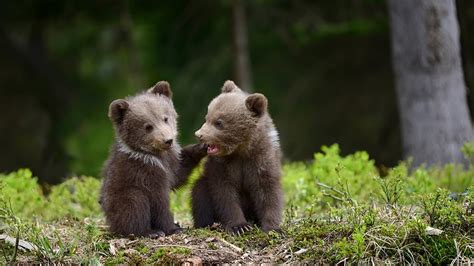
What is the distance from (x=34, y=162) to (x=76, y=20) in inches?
119

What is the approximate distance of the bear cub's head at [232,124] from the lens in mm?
6543

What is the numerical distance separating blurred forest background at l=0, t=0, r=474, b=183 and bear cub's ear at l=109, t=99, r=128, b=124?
306 inches

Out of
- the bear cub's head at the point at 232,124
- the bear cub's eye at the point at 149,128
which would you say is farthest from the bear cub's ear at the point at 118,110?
the bear cub's head at the point at 232,124

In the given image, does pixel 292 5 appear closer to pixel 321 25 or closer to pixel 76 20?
pixel 321 25

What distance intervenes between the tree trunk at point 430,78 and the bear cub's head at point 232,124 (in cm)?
533

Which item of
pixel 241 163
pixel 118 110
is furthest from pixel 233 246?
pixel 118 110

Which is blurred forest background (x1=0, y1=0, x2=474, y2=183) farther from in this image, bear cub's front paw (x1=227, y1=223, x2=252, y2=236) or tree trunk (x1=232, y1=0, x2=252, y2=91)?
bear cub's front paw (x1=227, y1=223, x2=252, y2=236)

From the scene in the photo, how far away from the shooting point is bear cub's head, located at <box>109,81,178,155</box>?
6.60 metres

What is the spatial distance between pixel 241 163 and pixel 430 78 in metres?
5.65

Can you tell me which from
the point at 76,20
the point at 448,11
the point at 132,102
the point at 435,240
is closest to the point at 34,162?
the point at 76,20

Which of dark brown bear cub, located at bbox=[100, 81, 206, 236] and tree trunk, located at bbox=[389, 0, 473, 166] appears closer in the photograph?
dark brown bear cub, located at bbox=[100, 81, 206, 236]

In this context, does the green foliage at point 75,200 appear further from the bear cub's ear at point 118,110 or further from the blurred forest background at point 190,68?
the blurred forest background at point 190,68

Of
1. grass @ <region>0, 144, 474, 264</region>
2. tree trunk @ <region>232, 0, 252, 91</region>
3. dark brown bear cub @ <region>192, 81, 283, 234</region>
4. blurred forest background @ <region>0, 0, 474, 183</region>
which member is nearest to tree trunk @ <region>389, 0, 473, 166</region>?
tree trunk @ <region>232, 0, 252, 91</region>

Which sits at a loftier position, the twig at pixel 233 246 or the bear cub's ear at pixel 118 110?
the bear cub's ear at pixel 118 110
